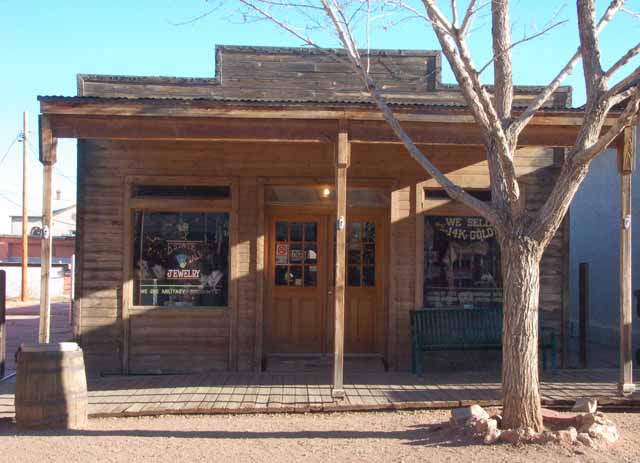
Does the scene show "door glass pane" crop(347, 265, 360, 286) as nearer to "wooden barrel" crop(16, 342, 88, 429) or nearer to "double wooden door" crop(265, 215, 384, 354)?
"double wooden door" crop(265, 215, 384, 354)

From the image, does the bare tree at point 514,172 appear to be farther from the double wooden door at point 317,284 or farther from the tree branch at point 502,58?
the double wooden door at point 317,284

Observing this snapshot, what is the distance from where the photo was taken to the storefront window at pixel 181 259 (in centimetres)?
990

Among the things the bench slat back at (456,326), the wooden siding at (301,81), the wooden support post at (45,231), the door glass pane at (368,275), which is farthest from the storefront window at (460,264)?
the wooden support post at (45,231)

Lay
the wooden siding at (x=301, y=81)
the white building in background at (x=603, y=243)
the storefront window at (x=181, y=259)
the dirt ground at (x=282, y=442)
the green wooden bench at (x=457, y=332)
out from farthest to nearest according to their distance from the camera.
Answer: the white building in background at (x=603, y=243) → the wooden siding at (x=301, y=81) → the storefront window at (x=181, y=259) → the green wooden bench at (x=457, y=332) → the dirt ground at (x=282, y=442)

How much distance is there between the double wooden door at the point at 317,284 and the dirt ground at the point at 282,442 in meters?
2.92

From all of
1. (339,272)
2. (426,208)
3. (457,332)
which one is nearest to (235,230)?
(339,272)

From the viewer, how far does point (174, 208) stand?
9.85 meters

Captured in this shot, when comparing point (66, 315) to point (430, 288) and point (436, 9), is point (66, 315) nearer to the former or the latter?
point (430, 288)

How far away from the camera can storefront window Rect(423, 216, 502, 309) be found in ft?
33.1

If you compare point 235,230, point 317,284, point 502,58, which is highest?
point 502,58

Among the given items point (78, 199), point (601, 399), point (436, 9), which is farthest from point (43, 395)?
point (601, 399)

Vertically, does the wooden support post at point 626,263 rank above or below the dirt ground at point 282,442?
above

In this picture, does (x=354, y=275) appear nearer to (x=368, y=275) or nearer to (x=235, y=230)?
(x=368, y=275)

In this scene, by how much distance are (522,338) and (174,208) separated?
5.34 m
